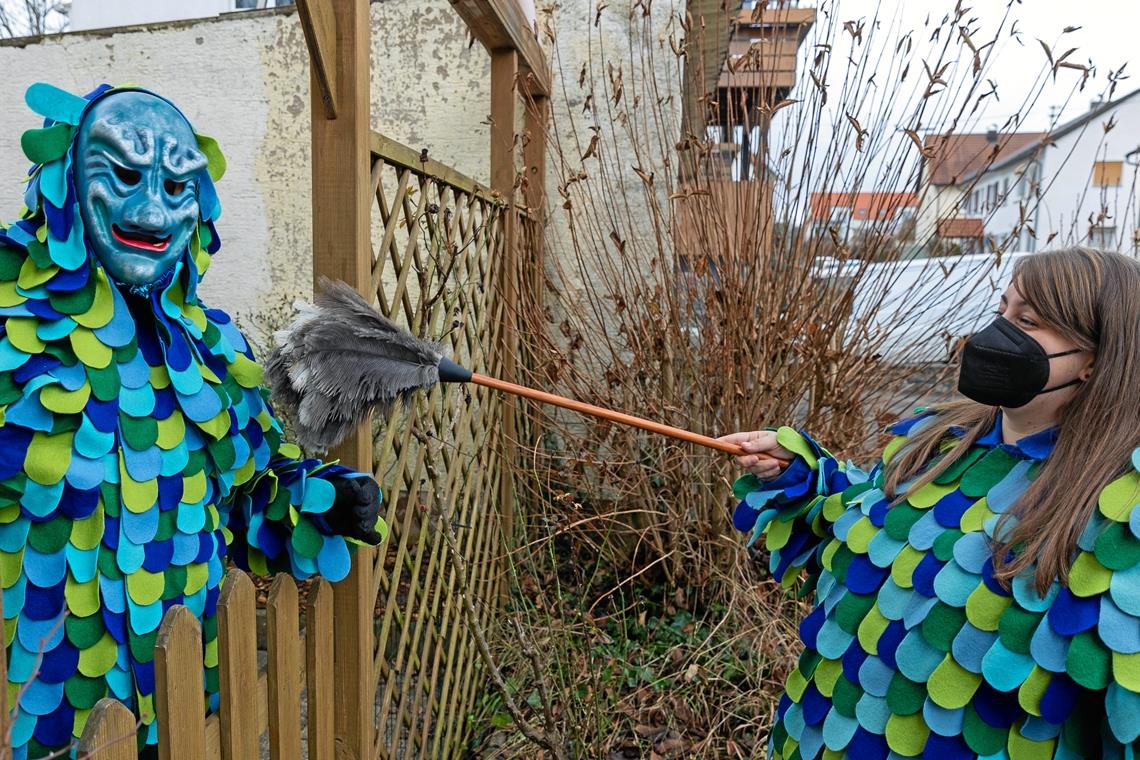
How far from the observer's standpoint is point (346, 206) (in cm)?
172

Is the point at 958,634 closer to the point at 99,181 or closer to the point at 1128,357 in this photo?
the point at 1128,357

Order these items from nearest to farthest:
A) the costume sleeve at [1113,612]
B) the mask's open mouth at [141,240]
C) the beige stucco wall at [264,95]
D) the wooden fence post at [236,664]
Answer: the costume sleeve at [1113,612]
the wooden fence post at [236,664]
the mask's open mouth at [141,240]
the beige stucco wall at [264,95]

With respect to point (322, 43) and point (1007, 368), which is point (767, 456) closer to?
point (1007, 368)

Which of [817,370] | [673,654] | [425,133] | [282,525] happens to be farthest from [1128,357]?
[425,133]

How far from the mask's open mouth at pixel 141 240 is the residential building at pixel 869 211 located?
2412mm

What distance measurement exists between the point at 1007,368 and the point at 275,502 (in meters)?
1.40

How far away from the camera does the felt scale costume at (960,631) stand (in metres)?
1.14

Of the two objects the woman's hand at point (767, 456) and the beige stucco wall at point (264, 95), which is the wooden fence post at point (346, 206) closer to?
the woman's hand at point (767, 456)

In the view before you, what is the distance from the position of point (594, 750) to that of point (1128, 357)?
1.98 meters

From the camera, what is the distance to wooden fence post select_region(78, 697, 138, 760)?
989mm

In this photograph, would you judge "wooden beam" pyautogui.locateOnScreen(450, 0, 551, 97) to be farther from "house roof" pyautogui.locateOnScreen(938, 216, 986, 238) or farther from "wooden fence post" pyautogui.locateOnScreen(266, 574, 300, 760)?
"wooden fence post" pyautogui.locateOnScreen(266, 574, 300, 760)

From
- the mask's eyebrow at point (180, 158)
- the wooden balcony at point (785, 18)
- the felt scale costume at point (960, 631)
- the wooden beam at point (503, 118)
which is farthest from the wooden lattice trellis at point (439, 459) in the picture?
the wooden balcony at point (785, 18)

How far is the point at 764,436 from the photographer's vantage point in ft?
5.73

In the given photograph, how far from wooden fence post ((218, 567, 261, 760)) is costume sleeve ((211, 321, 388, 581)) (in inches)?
11.0
